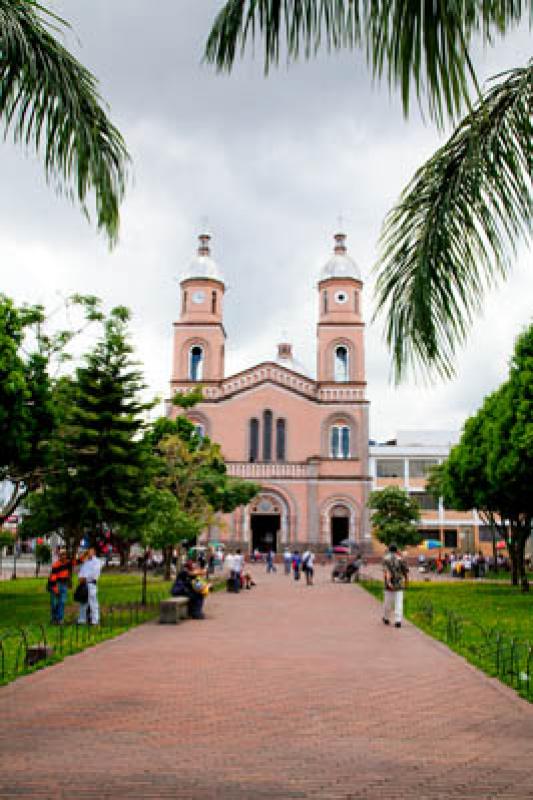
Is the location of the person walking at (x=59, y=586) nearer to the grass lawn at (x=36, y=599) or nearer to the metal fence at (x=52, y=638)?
the metal fence at (x=52, y=638)

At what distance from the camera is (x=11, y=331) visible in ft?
48.6

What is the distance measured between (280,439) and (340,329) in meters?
8.69

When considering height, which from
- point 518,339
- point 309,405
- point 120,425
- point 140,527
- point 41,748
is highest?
point 309,405

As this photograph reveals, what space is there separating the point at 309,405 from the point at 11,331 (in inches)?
1382

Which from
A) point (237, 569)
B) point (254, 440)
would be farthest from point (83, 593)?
point (254, 440)

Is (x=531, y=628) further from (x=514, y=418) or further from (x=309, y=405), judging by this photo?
(x=309, y=405)

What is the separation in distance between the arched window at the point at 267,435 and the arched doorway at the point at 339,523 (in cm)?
578

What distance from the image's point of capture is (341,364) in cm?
5003

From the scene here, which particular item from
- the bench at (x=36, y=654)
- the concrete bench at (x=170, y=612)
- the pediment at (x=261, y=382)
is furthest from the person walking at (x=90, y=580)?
the pediment at (x=261, y=382)

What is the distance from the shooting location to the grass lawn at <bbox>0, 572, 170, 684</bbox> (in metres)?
9.51

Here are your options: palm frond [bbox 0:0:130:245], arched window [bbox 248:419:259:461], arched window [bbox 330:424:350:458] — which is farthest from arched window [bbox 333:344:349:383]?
palm frond [bbox 0:0:130:245]

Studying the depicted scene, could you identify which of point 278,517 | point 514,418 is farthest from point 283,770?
point 278,517

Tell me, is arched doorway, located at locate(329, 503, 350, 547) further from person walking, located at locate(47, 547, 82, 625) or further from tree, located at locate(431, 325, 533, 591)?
person walking, located at locate(47, 547, 82, 625)

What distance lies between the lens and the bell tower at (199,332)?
5012 cm
